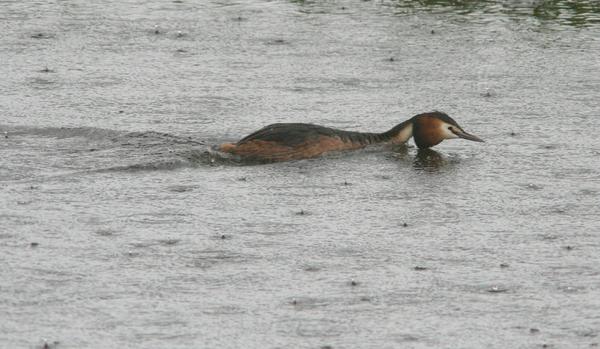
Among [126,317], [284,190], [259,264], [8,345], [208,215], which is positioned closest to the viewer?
[8,345]

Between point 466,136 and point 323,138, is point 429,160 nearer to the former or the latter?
point 466,136

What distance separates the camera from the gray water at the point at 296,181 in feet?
24.3

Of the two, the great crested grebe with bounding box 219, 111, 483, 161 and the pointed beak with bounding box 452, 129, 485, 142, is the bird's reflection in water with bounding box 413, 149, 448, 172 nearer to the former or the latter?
the great crested grebe with bounding box 219, 111, 483, 161

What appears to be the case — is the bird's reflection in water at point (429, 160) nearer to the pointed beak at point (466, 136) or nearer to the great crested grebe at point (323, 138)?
the great crested grebe at point (323, 138)

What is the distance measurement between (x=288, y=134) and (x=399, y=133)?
942 mm

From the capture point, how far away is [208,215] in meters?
9.26

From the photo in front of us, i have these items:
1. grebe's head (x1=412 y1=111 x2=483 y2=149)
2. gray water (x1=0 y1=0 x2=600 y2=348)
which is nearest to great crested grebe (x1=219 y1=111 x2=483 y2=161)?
grebe's head (x1=412 y1=111 x2=483 y2=149)

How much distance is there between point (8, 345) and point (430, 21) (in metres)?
9.16

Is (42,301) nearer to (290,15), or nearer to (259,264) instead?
(259,264)

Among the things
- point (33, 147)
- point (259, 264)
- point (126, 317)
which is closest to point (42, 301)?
point (126, 317)

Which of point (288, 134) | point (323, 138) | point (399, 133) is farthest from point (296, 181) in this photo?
point (399, 133)

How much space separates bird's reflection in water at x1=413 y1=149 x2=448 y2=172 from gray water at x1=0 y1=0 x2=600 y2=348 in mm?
46

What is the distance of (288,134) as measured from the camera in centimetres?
1073

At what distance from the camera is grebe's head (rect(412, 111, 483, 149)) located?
36.6 feet
